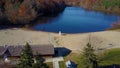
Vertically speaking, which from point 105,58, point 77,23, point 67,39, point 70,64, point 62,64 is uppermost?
point 70,64

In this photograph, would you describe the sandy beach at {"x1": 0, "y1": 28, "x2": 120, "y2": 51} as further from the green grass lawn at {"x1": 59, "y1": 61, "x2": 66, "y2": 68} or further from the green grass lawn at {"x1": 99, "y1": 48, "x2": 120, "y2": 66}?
the green grass lawn at {"x1": 59, "y1": 61, "x2": 66, "y2": 68}

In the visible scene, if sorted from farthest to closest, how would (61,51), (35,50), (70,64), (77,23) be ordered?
(77,23)
(61,51)
(35,50)
(70,64)

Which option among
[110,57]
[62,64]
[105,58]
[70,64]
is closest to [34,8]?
[110,57]

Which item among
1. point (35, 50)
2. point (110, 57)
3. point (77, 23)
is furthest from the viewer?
point (77, 23)

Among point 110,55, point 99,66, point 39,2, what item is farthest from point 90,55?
point 39,2

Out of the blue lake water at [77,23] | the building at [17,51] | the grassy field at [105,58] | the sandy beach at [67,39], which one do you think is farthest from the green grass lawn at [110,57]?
the blue lake water at [77,23]

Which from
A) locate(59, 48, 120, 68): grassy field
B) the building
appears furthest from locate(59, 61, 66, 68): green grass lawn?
the building

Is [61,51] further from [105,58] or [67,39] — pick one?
[105,58]
